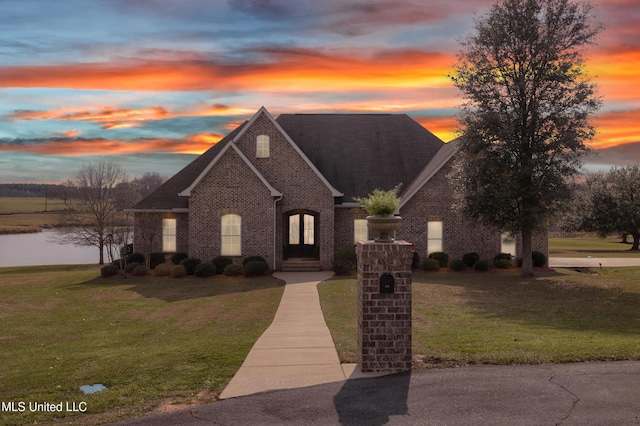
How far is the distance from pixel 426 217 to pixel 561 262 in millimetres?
11195

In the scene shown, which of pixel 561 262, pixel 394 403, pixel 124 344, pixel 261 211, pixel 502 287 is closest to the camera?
pixel 394 403

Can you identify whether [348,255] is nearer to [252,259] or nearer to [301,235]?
[252,259]

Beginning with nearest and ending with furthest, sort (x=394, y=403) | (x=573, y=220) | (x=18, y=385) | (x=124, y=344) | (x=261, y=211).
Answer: (x=394, y=403), (x=18, y=385), (x=124, y=344), (x=261, y=211), (x=573, y=220)

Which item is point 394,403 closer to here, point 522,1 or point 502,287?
point 502,287

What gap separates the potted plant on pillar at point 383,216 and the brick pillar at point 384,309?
374mm

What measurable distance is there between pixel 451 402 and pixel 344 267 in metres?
20.9

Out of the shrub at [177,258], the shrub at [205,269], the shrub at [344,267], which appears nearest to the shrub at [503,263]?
the shrub at [344,267]

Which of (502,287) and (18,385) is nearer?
(18,385)

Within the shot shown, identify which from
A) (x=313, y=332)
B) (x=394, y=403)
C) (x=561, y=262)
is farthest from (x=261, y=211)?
(x=394, y=403)

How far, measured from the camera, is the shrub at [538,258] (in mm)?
32062

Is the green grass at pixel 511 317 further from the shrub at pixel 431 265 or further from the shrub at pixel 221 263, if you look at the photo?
the shrub at pixel 221 263

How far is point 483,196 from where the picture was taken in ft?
91.6

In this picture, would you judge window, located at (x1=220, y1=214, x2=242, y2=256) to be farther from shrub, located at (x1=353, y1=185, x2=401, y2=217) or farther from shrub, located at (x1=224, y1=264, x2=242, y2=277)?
shrub, located at (x1=353, y1=185, x2=401, y2=217)

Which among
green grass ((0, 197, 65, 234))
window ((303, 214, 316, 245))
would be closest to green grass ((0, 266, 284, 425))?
window ((303, 214, 316, 245))
